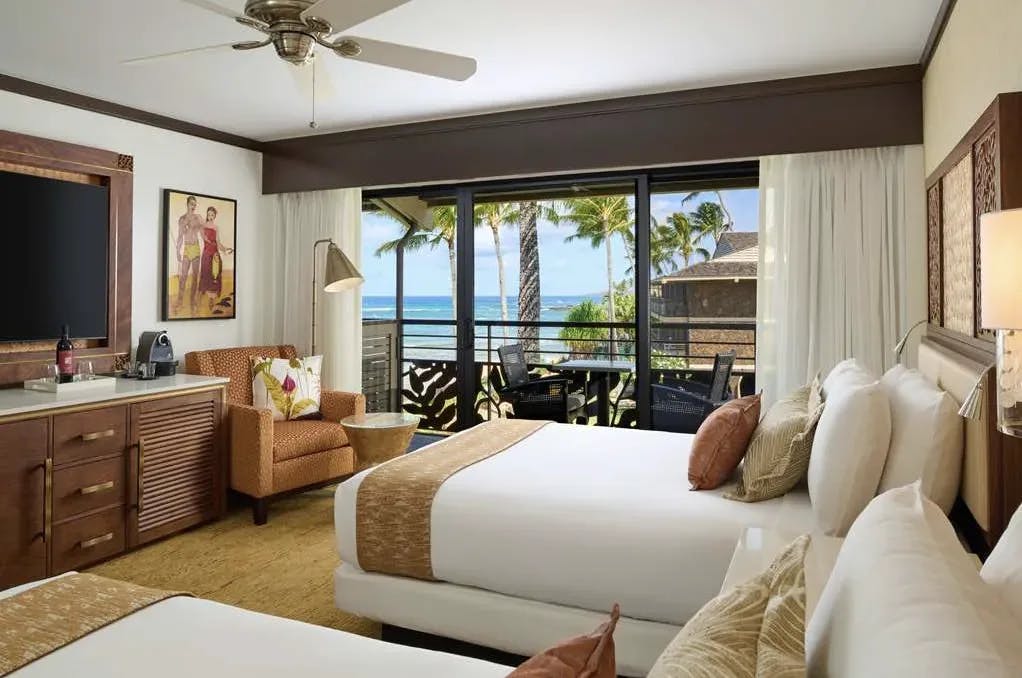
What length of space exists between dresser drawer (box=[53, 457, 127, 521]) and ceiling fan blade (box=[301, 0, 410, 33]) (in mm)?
2444

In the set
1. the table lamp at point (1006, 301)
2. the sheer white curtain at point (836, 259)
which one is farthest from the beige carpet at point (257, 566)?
the sheer white curtain at point (836, 259)

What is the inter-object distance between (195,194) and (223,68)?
1.40 m

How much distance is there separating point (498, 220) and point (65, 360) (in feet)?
9.48

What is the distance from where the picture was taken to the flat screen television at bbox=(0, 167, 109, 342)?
371 centimetres

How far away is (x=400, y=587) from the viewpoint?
247 centimetres

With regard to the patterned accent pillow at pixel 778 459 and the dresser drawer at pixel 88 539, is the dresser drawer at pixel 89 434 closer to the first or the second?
the dresser drawer at pixel 88 539

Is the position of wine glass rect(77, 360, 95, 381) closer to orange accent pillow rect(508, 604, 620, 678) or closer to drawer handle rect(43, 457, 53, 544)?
drawer handle rect(43, 457, 53, 544)

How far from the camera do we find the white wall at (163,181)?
157 inches

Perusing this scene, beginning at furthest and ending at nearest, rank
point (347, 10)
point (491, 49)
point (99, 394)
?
1. point (99, 394)
2. point (491, 49)
3. point (347, 10)

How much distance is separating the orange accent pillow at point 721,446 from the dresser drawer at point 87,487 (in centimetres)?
278

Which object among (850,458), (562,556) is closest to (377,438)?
(562,556)

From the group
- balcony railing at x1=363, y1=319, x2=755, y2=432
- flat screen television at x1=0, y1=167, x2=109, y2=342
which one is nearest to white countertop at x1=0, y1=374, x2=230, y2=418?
flat screen television at x1=0, y1=167, x2=109, y2=342

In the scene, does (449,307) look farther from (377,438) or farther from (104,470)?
(104,470)

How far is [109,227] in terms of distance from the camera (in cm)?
420
